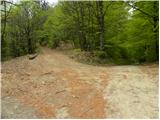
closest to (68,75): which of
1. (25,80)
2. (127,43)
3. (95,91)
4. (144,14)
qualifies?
(25,80)

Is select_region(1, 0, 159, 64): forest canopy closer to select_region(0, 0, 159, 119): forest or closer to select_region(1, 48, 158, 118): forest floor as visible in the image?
select_region(0, 0, 159, 119): forest

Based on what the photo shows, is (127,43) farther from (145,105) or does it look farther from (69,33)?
(145,105)

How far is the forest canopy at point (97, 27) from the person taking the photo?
23.3 m

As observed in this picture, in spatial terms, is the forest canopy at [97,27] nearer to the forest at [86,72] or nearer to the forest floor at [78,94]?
the forest at [86,72]

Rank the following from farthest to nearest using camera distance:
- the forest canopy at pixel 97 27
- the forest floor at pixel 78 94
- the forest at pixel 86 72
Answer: the forest canopy at pixel 97 27 < the forest at pixel 86 72 < the forest floor at pixel 78 94

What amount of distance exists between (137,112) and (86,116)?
64.6 inches

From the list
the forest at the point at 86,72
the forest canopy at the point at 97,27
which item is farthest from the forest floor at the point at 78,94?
the forest canopy at the point at 97,27

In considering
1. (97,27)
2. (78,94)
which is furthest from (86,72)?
(97,27)

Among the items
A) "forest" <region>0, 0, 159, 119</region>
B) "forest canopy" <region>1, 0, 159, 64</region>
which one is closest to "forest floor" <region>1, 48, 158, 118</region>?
"forest" <region>0, 0, 159, 119</region>

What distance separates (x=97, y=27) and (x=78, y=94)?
16817 millimetres

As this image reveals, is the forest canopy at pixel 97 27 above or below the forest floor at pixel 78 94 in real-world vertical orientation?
above

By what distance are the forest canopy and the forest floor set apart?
7.97 m

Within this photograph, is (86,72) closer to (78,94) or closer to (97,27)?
(78,94)

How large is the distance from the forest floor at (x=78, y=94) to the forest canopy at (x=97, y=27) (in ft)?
26.1
